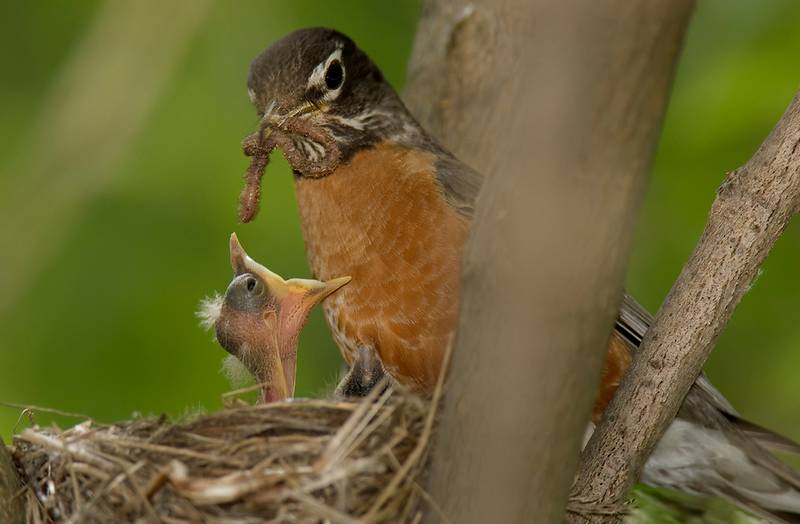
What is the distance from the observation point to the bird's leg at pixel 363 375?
403 cm

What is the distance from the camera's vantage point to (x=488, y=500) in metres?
2.63

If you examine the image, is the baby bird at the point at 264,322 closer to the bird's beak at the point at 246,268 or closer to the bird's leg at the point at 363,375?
the bird's beak at the point at 246,268

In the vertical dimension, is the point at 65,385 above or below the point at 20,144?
below

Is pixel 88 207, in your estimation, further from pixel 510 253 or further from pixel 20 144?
pixel 510 253

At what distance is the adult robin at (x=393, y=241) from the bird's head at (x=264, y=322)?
154mm

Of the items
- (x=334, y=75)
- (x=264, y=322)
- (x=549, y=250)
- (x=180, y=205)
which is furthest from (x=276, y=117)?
(x=549, y=250)

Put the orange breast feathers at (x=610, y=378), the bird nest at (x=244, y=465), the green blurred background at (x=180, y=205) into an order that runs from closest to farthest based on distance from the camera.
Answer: the bird nest at (x=244, y=465) < the orange breast feathers at (x=610, y=378) < the green blurred background at (x=180, y=205)

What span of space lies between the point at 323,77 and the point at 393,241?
76 centimetres

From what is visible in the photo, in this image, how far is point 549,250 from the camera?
2393 mm

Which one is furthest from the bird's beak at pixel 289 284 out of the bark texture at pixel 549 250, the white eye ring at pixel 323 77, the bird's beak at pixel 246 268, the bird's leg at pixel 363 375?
the bark texture at pixel 549 250

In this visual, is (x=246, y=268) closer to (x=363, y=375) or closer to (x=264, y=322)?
(x=264, y=322)

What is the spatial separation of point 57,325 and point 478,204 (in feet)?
12.8

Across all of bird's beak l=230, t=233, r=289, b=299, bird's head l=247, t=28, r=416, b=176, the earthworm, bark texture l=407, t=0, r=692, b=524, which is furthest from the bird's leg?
bark texture l=407, t=0, r=692, b=524

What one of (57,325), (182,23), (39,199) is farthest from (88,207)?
(182,23)
